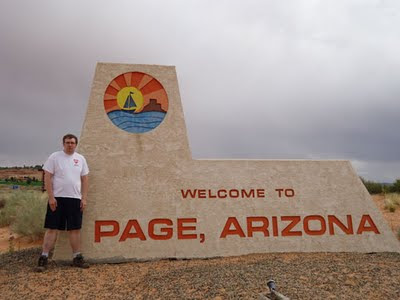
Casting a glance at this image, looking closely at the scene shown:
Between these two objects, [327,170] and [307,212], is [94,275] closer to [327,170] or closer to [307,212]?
[307,212]

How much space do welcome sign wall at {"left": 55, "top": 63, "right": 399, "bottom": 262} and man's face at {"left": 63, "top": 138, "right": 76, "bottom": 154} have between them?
0.56m

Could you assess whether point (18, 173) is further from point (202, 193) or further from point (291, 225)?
point (291, 225)

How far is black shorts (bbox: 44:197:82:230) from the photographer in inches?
196

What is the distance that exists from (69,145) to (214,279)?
2966 millimetres

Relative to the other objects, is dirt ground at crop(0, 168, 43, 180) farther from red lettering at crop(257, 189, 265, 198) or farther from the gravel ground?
red lettering at crop(257, 189, 265, 198)

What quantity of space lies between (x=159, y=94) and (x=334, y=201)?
383 centimetres

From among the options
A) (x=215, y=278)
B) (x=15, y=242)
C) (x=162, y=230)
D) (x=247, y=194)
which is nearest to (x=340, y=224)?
(x=247, y=194)

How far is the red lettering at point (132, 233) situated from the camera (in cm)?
551

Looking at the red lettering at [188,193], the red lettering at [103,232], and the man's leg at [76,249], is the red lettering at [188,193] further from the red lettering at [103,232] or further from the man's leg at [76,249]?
the man's leg at [76,249]

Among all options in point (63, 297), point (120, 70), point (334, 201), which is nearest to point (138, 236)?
point (63, 297)

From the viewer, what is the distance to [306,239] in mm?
5883

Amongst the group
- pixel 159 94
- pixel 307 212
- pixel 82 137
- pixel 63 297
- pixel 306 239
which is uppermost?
pixel 159 94

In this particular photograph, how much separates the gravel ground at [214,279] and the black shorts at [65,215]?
2.08 feet

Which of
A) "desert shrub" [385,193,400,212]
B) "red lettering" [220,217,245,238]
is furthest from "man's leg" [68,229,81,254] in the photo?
"desert shrub" [385,193,400,212]
